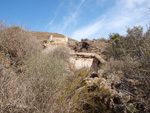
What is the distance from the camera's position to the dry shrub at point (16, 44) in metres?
5.16

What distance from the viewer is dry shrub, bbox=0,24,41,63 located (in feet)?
16.9

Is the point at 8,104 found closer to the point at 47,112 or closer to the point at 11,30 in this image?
the point at 47,112

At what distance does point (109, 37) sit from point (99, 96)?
13030 millimetres

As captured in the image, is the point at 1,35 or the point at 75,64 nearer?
the point at 1,35

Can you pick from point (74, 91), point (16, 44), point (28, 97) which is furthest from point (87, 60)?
point (28, 97)

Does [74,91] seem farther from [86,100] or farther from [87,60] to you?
[87,60]

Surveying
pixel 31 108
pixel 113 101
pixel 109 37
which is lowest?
pixel 113 101

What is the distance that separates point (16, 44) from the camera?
5387mm

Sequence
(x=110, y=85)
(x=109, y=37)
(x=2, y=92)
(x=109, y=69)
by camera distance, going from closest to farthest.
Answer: (x=2, y=92) < (x=110, y=85) < (x=109, y=69) < (x=109, y=37)

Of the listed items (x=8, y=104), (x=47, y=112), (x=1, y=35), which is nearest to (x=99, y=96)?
(x=47, y=112)

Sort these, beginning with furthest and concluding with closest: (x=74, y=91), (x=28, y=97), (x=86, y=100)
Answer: (x=74, y=91) < (x=86, y=100) < (x=28, y=97)

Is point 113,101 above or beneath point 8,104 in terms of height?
beneath

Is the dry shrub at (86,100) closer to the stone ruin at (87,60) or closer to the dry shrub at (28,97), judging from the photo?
the dry shrub at (28,97)

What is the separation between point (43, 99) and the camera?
75.7 inches
